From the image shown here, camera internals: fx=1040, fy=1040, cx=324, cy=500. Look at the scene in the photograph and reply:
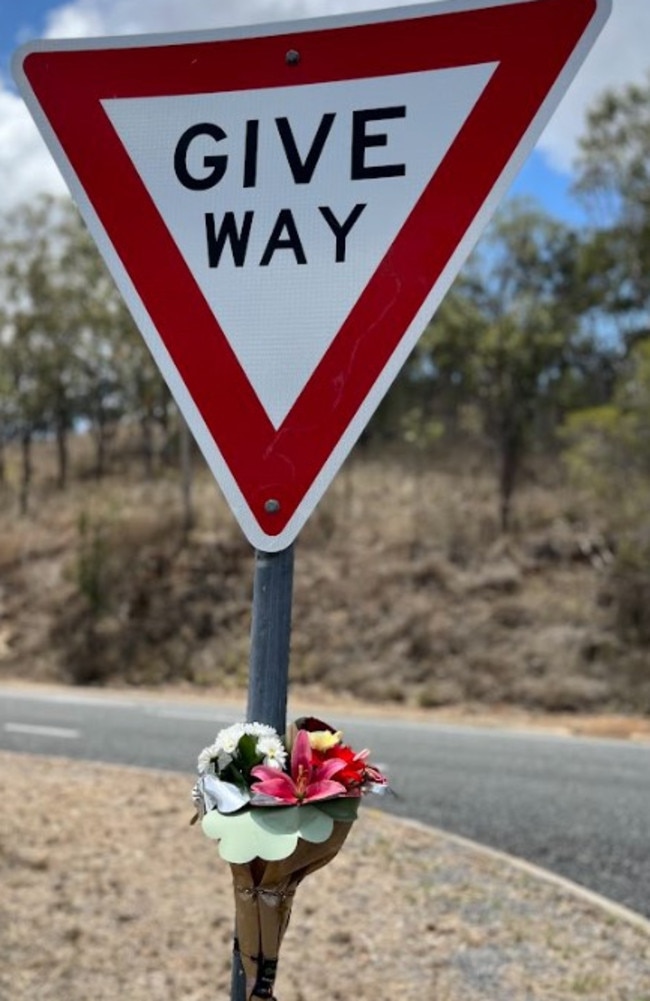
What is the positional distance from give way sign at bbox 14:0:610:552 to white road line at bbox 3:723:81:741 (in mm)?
8774

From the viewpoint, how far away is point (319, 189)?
1384 mm

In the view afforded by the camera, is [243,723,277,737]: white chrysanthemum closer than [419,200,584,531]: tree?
Yes

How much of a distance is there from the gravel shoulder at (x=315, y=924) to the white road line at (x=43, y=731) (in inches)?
170

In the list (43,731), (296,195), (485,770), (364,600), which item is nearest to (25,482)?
(364,600)

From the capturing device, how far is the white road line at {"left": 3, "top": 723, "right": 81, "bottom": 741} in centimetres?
984

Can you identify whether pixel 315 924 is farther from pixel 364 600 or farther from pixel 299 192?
pixel 364 600

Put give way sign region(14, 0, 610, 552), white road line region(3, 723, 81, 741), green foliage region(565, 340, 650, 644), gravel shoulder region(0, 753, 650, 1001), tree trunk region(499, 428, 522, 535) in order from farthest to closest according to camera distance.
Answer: tree trunk region(499, 428, 522, 535)
green foliage region(565, 340, 650, 644)
white road line region(3, 723, 81, 741)
gravel shoulder region(0, 753, 650, 1001)
give way sign region(14, 0, 610, 552)

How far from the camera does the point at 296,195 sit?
1394mm

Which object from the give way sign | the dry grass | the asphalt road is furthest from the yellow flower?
the dry grass

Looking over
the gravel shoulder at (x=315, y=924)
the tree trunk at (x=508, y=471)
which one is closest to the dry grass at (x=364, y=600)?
the tree trunk at (x=508, y=471)

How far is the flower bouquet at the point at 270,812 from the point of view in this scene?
1247 mm

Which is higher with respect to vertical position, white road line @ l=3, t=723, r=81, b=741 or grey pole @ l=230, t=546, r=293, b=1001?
grey pole @ l=230, t=546, r=293, b=1001

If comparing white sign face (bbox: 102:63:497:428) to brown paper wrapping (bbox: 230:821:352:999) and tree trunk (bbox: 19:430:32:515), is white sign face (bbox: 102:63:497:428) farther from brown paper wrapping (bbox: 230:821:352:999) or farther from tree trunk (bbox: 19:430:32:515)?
tree trunk (bbox: 19:430:32:515)

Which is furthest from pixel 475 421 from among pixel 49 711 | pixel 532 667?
pixel 49 711
